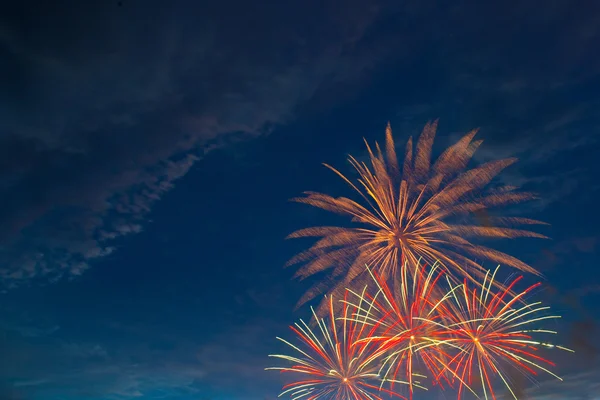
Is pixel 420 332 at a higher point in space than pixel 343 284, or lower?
lower

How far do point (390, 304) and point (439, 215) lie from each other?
26.5ft

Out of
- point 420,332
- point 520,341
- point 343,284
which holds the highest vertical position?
point 343,284

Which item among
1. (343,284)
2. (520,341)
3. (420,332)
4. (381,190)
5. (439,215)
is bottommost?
(520,341)

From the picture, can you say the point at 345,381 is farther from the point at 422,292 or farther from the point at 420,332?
the point at 422,292

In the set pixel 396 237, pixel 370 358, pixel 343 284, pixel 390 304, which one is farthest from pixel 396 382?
pixel 396 237

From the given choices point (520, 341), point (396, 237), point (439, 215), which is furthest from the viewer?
point (396, 237)

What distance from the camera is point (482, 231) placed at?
32.3 m

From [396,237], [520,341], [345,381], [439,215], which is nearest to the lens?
[520,341]

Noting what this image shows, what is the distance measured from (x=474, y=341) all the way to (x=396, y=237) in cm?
979

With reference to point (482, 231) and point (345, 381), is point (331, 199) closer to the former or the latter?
point (482, 231)

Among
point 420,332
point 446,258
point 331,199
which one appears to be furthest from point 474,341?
point 331,199

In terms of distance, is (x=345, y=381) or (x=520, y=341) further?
(x=345, y=381)

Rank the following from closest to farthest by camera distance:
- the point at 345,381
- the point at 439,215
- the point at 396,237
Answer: the point at 439,215
the point at 396,237
the point at 345,381

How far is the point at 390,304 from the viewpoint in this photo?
119ft
